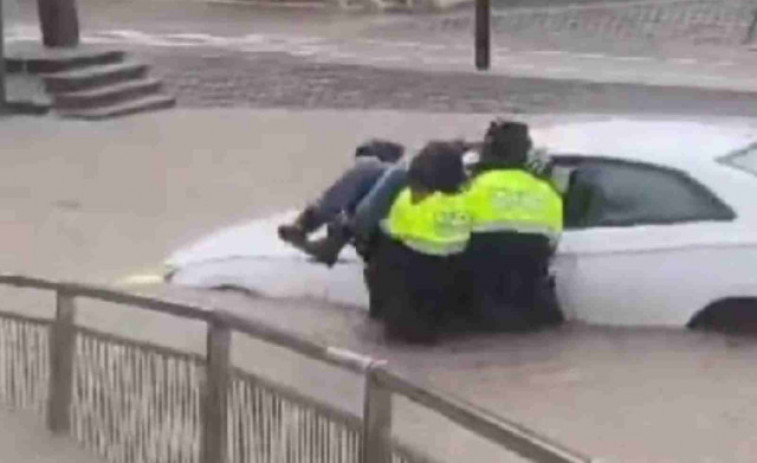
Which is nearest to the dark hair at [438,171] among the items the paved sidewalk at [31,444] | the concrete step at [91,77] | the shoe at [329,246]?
the shoe at [329,246]

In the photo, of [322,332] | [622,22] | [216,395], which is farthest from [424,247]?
[622,22]

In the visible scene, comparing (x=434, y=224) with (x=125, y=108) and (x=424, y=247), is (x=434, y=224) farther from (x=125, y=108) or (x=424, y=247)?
(x=125, y=108)

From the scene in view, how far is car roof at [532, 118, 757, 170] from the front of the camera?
42.2 ft

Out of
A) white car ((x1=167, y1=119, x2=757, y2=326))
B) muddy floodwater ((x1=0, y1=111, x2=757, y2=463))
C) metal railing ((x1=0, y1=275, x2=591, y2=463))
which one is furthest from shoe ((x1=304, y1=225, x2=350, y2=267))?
metal railing ((x1=0, y1=275, x2=591, y2=463))

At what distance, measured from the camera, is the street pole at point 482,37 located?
1296 inches

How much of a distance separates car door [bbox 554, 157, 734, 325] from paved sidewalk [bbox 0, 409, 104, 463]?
3.20m

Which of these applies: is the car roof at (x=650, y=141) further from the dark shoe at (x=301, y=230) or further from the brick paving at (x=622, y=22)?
the brick paving at (x=622, y=22)

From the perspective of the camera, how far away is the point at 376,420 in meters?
7.21

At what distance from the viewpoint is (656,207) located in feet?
41.6

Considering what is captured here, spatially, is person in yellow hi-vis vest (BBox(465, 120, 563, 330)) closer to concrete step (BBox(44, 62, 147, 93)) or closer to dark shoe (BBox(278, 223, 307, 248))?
dark shoe (BBox(278, 223, 307, 248))

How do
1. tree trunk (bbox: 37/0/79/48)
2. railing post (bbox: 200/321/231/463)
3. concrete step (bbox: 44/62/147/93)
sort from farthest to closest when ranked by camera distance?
tree trunk (bbox: 37/0/79/48)
concrete step (bbox: 44/62/147/93)
railing post (bbox: 200/321/231/463)

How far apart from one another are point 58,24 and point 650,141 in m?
18.0

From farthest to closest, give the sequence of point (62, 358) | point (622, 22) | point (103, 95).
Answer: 1. point (622, 22)
2. point (103, 95)
3. point (62, 358)

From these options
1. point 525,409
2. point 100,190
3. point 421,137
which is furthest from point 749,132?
point 421,137
